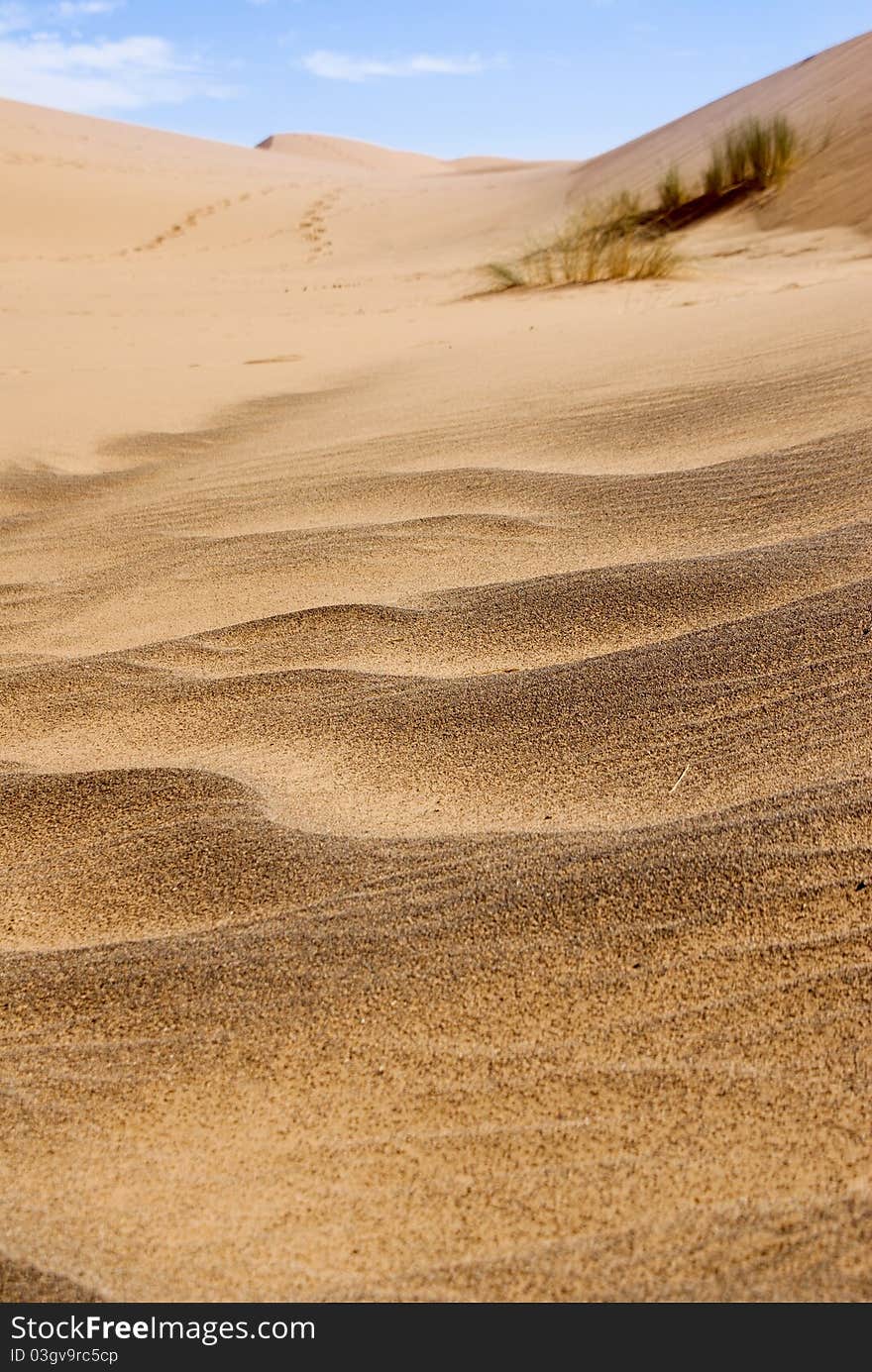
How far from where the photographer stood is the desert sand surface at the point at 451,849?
0.89m

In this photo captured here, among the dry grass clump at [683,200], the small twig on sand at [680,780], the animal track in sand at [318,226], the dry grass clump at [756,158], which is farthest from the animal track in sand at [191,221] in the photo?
the small twig on sand at [680,780]

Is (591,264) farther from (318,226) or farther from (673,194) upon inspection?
(318,226)

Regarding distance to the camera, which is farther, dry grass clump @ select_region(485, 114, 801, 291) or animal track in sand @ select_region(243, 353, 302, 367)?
dry grass clump @ select_region(485, 114, 801, 291)

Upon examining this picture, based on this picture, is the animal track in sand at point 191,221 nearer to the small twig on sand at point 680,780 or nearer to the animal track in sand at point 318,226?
the animal track in sand at point 318,226

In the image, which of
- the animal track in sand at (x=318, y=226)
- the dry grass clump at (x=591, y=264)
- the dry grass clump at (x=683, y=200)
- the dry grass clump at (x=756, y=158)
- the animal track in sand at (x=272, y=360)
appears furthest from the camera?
the animal track in sand at (x=318, y=226)

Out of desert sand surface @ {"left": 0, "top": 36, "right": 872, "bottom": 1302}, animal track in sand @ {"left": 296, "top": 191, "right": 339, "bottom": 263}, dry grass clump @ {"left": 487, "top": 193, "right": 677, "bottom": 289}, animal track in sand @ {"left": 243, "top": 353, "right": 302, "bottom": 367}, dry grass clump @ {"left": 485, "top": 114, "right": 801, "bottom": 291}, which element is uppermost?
animal track in sand @ {"left": 296, "top": 191, "right": 339, "bottom": 263}

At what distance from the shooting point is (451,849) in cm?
127

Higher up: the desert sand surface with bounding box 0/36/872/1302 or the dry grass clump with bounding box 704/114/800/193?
the dry grass clump with bounding box 704/114/800/193

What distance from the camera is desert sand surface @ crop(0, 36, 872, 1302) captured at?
0.89m

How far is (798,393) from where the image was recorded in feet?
8.43

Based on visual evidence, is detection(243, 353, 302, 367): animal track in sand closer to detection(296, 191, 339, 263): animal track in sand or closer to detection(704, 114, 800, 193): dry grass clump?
detection(704, 114, 800, 193): dry grass clump

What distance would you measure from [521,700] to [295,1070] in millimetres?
642

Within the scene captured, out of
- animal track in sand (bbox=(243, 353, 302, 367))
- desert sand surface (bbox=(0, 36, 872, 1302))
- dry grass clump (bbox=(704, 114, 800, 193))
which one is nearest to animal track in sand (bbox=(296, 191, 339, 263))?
dry grass clump (bbox=(704, 114, 800, 193))

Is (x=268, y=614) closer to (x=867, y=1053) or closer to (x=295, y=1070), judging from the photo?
(x=295, y=1070)
